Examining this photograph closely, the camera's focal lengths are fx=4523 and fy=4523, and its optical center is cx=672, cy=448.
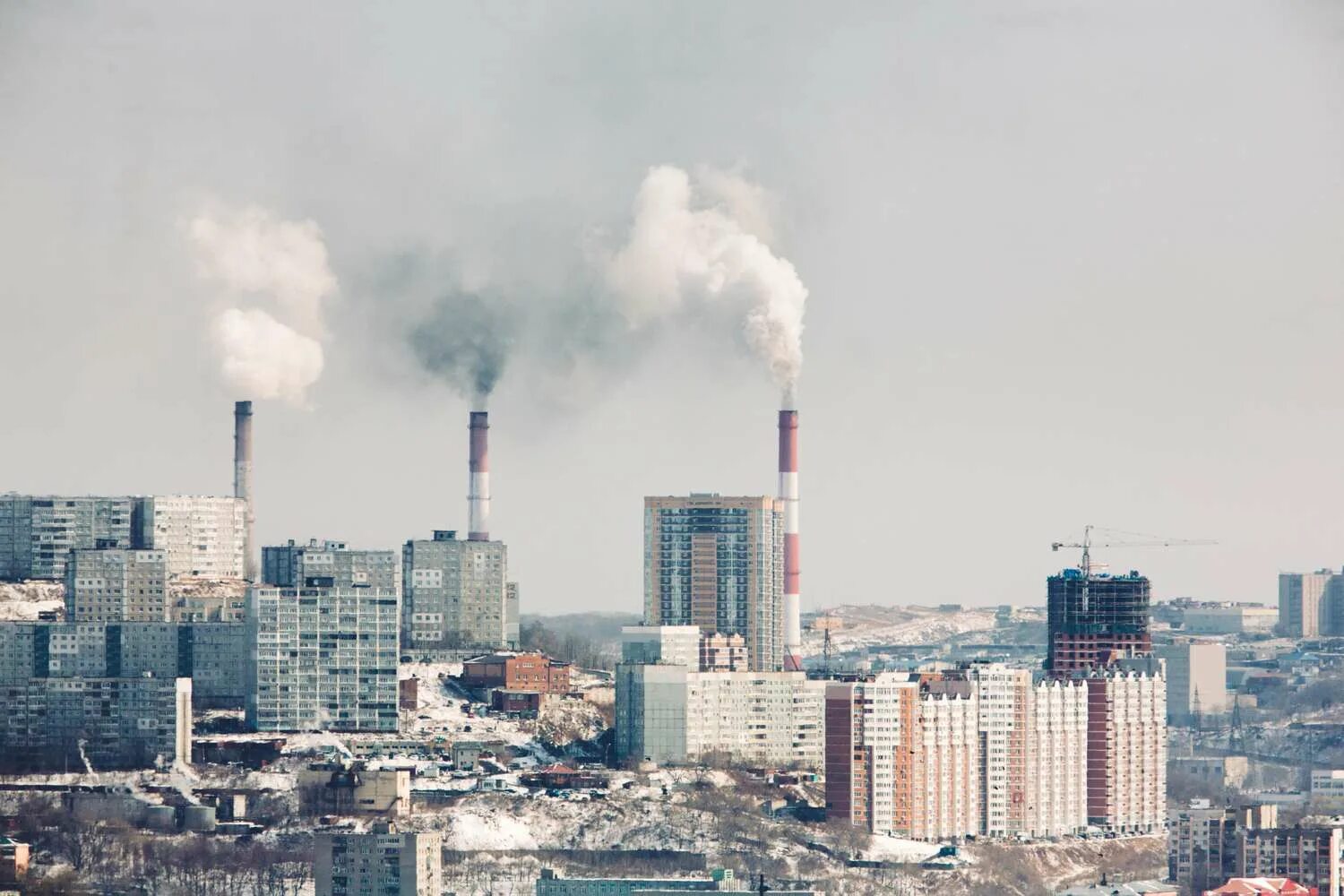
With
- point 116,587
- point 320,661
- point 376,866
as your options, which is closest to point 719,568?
point 320,661

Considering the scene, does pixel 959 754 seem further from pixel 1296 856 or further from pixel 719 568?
pixel 719 568

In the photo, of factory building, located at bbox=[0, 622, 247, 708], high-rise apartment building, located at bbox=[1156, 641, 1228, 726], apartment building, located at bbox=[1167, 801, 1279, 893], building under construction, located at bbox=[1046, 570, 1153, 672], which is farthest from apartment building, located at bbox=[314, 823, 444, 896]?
high-rise apartment building, located at bbox=[1156, 641, 1228, 726]

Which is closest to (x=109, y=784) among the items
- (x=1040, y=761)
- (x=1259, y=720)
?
(x=1040, y=761)

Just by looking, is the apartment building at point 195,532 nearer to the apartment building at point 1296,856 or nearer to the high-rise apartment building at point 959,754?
the high-rise apartment building at point 959,754

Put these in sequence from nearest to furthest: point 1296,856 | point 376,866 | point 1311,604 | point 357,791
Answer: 1. point 376,866
2. point 1296,856
3. point 357,791
4. point 1311,604

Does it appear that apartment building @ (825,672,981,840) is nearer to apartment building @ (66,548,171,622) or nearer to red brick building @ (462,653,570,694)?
red brick building @ (462,653,570,694)

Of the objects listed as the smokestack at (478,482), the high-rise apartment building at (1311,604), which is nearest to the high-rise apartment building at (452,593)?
the smokestack at (478,482)

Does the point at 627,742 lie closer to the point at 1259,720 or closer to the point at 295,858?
the point at 295,858
